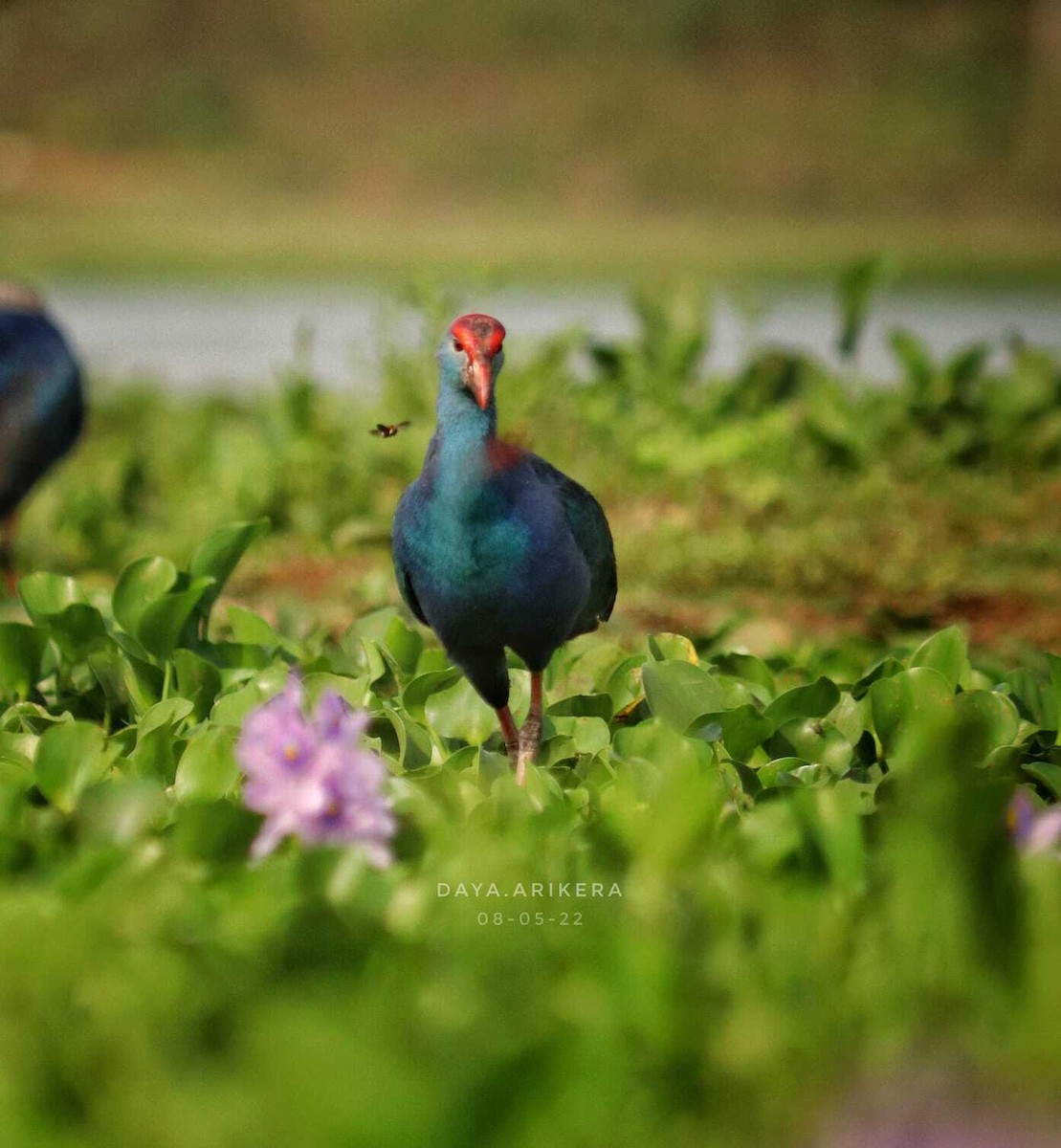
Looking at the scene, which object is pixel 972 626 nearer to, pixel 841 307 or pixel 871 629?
pixel 871 629

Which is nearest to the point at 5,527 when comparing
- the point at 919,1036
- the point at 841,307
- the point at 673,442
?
the point at 673,442

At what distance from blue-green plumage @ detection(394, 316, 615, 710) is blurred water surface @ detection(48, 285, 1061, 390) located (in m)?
4.16

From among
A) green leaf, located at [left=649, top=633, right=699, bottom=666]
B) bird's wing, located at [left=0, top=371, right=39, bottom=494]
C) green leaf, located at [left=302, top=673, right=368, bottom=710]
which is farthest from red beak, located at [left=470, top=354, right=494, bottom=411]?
bird's wing, located at [left=0, top=371, right=39, bottom=494]

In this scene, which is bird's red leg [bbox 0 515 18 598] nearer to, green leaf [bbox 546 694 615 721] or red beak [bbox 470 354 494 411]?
green leaf [bbox 546 694 615 721]

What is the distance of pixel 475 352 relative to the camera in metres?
2.14

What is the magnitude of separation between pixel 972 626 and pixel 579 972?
2488 millimetres

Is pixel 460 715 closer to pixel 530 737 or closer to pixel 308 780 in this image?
pixel 530 737

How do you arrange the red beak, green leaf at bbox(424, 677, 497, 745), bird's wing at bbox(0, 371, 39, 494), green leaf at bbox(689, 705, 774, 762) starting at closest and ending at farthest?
the red beak, green leaf at bbox(689, 705, 774, 762), green leaf at bbox(424, 677, 497, 745), bird's wing at bbox(0, 371, 39, 494)

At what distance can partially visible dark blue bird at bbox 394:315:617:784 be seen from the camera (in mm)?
2176

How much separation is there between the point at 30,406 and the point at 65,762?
7.43 ft

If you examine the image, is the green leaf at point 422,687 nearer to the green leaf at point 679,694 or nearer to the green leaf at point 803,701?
the green leaf at point 679,694

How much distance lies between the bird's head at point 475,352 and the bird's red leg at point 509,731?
48 cm

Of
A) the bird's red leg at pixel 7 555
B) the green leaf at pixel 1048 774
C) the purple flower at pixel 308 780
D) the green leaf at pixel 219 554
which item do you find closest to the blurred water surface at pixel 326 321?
the bird's red leg at pixel 7 555

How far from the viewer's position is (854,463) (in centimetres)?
480
